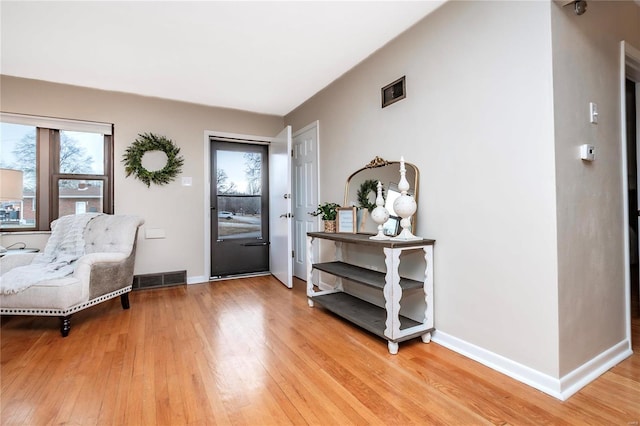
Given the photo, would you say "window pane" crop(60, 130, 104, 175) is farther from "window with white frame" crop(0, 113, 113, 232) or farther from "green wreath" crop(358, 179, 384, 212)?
"green wreath" crop(358, 179, 384, 212)

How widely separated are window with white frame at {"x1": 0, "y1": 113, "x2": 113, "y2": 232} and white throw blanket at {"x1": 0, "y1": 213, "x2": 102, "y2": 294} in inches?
21.2

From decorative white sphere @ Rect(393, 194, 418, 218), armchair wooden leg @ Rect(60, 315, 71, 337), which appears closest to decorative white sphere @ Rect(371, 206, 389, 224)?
decorative white sphere @ Rect(393, 194, 418, 218)

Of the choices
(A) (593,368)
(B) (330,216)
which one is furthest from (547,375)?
(B) (330,216)

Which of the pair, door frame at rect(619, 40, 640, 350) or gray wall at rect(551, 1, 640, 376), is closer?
gray wall at rect(551, 1, 640, 376)

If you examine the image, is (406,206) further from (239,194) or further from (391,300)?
(239,194)

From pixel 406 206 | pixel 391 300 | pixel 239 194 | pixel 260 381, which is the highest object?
pixel 239 194

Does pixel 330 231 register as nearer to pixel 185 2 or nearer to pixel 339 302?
pixel 339 302

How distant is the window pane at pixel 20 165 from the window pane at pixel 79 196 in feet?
0.75

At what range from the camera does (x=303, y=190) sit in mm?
3791

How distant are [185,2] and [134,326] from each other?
7.84 ft

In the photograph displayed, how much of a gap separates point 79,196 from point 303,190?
251cm

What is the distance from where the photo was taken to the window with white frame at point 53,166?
9.91ft

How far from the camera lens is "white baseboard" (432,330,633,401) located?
1439 millimetres

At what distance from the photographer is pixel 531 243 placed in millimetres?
1529
